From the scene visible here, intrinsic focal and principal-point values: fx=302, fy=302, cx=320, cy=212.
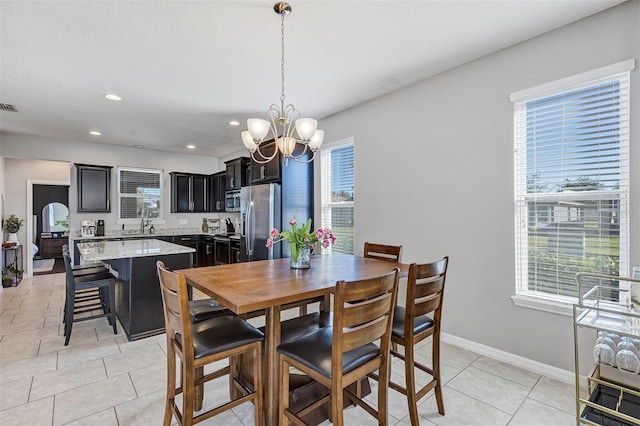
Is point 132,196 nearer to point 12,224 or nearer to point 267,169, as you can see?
point 12,224

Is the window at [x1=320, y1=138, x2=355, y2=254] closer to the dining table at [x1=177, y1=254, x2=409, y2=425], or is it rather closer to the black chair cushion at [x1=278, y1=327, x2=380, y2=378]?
the dining table at [x1=177, y1=254, x2=409, y2=425]

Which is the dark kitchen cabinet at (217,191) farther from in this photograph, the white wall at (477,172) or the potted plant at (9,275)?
the white wall at (477,172)

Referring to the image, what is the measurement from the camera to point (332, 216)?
4.55 metres

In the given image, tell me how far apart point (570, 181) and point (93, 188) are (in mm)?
7336

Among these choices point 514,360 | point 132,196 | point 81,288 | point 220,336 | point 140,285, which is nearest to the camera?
point 220,336

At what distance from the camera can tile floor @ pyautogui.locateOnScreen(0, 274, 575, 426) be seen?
1920 millimetres

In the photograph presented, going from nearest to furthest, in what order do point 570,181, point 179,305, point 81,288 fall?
point 179,305 → point 570,181 → point 81,288

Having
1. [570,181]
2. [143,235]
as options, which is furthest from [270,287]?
[143,235]

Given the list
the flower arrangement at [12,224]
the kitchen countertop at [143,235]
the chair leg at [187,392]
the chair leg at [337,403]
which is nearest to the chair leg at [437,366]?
the chair leg at [337,403]

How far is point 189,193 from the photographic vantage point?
700 centimetres

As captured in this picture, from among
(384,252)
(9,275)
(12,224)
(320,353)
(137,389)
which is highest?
(12,224)

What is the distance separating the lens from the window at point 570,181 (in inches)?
84.1

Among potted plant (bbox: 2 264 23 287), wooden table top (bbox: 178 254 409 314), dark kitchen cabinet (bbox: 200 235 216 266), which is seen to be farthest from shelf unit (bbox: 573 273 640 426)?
potted plant (bbox: 2 264 23 287)

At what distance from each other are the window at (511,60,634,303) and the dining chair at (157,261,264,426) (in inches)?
89.9
